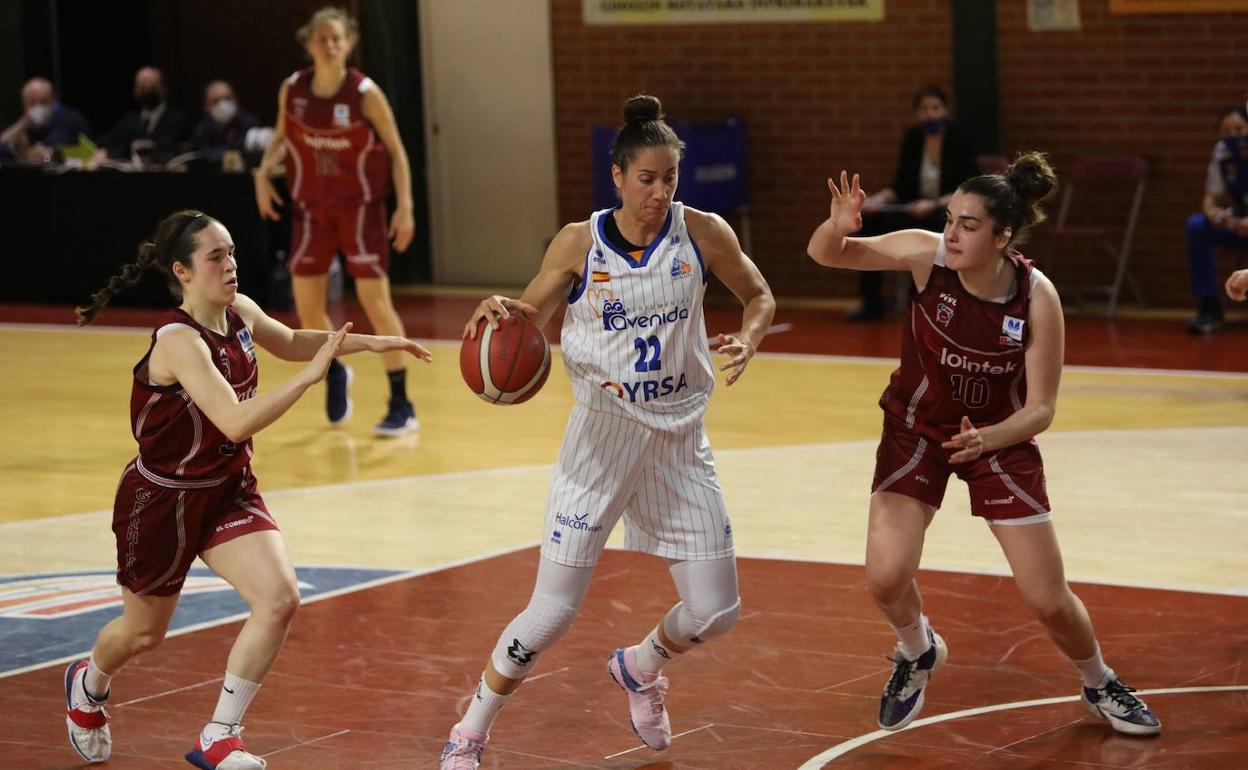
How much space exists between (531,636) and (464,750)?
32cm

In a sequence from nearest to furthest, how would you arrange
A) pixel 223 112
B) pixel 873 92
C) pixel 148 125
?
pixel 873 92, pixel 223 112, pixel 148 125

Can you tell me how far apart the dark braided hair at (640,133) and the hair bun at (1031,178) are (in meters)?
0.82

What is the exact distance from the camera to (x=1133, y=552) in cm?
683

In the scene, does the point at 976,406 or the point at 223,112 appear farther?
the point at 223,112

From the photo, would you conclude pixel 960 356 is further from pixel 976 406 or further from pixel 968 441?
pixel 968 441

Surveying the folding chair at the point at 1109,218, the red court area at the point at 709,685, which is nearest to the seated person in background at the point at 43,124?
the folding chair at the point at 1109,218

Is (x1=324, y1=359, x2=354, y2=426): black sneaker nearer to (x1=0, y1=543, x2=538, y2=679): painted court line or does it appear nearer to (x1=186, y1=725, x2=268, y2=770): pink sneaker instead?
(x1=0, y1=543, x2=538, y2=679): painted court line

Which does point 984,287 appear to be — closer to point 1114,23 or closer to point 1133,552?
point 1133,552

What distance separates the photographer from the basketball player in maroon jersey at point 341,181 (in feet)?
30.2

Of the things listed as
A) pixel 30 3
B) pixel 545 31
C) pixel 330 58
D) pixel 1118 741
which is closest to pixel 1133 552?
pixel 1118 741

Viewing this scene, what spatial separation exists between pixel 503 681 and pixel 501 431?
4.77 m

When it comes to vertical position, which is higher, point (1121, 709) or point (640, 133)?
point (640, 133)

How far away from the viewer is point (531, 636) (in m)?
4.57

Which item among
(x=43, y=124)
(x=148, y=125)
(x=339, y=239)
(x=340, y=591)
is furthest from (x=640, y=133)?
(x=43, y=124)
